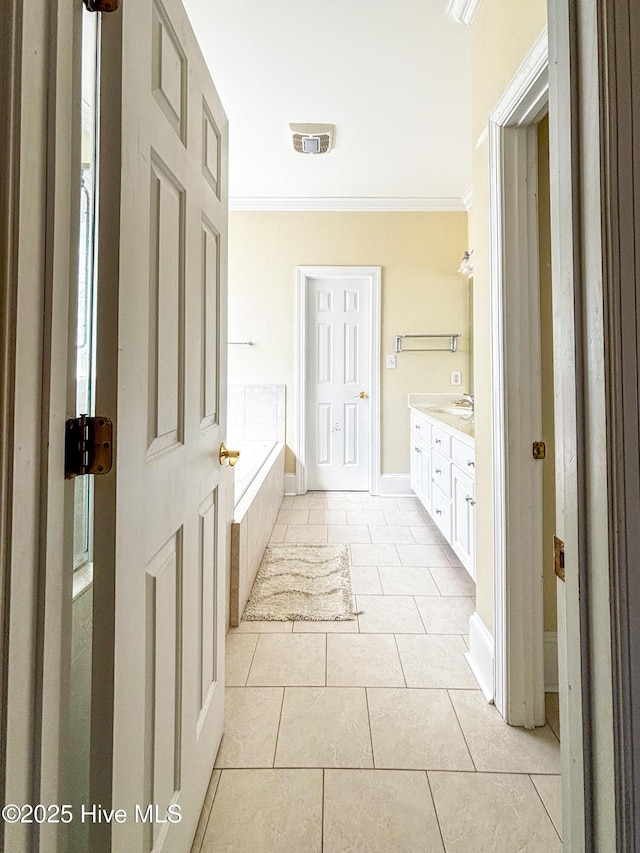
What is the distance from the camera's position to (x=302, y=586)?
90.7 inches

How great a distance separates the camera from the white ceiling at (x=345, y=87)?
2.03m

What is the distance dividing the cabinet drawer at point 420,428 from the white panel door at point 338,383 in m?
0.58

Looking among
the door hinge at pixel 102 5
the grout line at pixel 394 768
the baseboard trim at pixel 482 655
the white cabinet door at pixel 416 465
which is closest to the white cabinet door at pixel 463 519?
the baseboard trim at pixel 482 655

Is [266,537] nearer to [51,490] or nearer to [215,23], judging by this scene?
[51,490]

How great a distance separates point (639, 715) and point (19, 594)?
70 cm

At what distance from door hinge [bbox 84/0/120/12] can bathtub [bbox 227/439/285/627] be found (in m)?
1.69

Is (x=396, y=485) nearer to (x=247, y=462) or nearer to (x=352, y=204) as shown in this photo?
(x=247, y=462)

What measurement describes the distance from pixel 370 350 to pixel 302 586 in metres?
2.51

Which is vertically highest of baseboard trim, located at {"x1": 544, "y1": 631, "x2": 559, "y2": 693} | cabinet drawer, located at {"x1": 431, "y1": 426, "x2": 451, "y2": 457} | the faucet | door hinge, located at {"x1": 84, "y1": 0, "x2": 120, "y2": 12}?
door hinge, located at {"x1": 84, "y1": 0, "x2": 120, "y2": 12}

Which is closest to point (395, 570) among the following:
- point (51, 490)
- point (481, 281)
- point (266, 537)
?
point (266, 537)

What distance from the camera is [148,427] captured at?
0.76m

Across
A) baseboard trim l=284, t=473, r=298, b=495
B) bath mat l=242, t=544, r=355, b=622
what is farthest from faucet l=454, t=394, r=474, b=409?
bath mat l=242, t=544, r=355, b=622

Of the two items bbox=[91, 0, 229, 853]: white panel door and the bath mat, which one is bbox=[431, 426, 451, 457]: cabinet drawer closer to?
the bath mat

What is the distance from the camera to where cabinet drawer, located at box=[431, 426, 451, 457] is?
254cm
